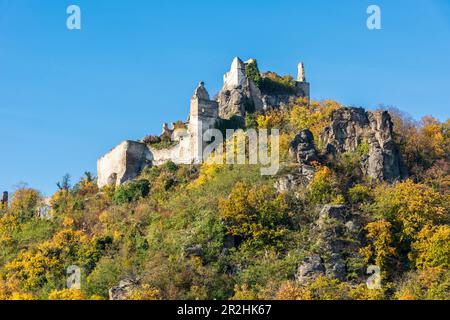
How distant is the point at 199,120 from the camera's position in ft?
243

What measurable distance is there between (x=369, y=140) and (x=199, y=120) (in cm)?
1029

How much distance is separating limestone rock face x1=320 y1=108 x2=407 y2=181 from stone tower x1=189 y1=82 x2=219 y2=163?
711 centimetres

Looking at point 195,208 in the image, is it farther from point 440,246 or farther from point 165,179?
point 440,246

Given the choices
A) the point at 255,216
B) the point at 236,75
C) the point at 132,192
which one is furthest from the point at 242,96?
the point at 255,216

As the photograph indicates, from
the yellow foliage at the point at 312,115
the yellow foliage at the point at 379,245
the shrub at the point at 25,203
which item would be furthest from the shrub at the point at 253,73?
the yellow foliage at the point at 379,245

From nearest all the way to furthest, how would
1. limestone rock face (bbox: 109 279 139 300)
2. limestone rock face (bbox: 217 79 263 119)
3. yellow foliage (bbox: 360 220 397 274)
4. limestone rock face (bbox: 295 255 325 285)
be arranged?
limestone rock face (bbox: 109 279 139 300) < limestone rock face (bbox: 295 255 325 285) < yellow foliage (bbox: 360 220 397 274) < limestone rock face (bbox: 217 79 263 119)

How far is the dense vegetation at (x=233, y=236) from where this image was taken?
188ft

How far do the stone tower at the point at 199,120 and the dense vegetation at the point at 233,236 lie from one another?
1.52 meters

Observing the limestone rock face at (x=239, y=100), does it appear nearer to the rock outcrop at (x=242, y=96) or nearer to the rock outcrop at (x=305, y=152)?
the rock outcrop at (x=242, y=96)

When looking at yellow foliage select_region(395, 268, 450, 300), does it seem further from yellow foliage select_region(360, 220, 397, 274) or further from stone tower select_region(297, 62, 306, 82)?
stone tower select_region(297, 62, 306, 82)

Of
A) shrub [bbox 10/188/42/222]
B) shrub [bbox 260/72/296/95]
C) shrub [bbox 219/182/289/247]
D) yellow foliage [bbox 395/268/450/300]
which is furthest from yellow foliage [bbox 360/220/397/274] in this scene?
shrub [bbox 10/188/42/222]

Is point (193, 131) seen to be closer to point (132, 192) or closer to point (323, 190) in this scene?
point (132, 192)

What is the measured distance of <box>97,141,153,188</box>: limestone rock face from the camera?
247 feet
